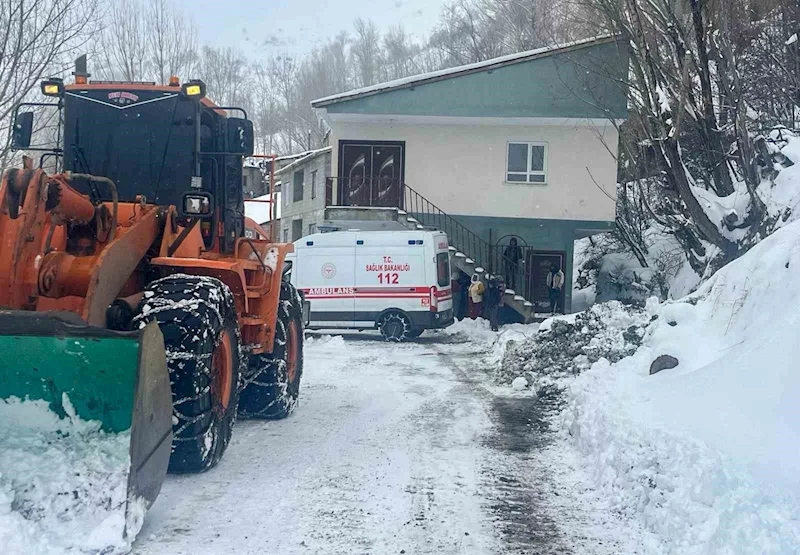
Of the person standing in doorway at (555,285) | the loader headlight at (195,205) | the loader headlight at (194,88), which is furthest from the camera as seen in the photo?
the person standing in doorway at (555,285)

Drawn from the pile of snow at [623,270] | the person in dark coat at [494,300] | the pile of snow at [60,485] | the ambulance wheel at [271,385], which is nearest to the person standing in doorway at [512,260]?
the person in dark coat at [494,300]

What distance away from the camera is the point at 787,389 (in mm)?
6121

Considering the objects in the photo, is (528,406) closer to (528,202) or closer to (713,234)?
(713,234)

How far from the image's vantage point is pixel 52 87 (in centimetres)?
718

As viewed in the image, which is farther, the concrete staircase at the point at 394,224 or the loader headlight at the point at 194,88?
the concrete staircase at the point at 394,224

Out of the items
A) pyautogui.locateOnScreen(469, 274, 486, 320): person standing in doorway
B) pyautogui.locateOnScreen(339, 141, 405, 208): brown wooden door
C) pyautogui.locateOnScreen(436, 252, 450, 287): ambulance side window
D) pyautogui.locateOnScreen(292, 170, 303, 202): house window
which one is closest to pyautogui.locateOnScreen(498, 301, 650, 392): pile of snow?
pyautogui.locateOnScreen(436, 252, 450, 287): ambulance side window

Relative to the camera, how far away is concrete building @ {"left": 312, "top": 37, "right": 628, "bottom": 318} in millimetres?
23766

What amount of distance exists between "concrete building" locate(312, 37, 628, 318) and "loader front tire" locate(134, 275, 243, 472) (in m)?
17.9

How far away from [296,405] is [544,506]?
14.1ft

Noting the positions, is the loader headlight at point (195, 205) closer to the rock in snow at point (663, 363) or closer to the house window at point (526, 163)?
the rock in snow at point (663, 363)

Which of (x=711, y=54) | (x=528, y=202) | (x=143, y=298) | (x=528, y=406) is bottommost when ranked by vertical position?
(x=528, y=406)

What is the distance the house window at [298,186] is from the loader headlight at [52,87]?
88.8ft

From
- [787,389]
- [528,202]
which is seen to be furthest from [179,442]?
[528,202]

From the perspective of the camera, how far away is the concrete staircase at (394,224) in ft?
76.1
